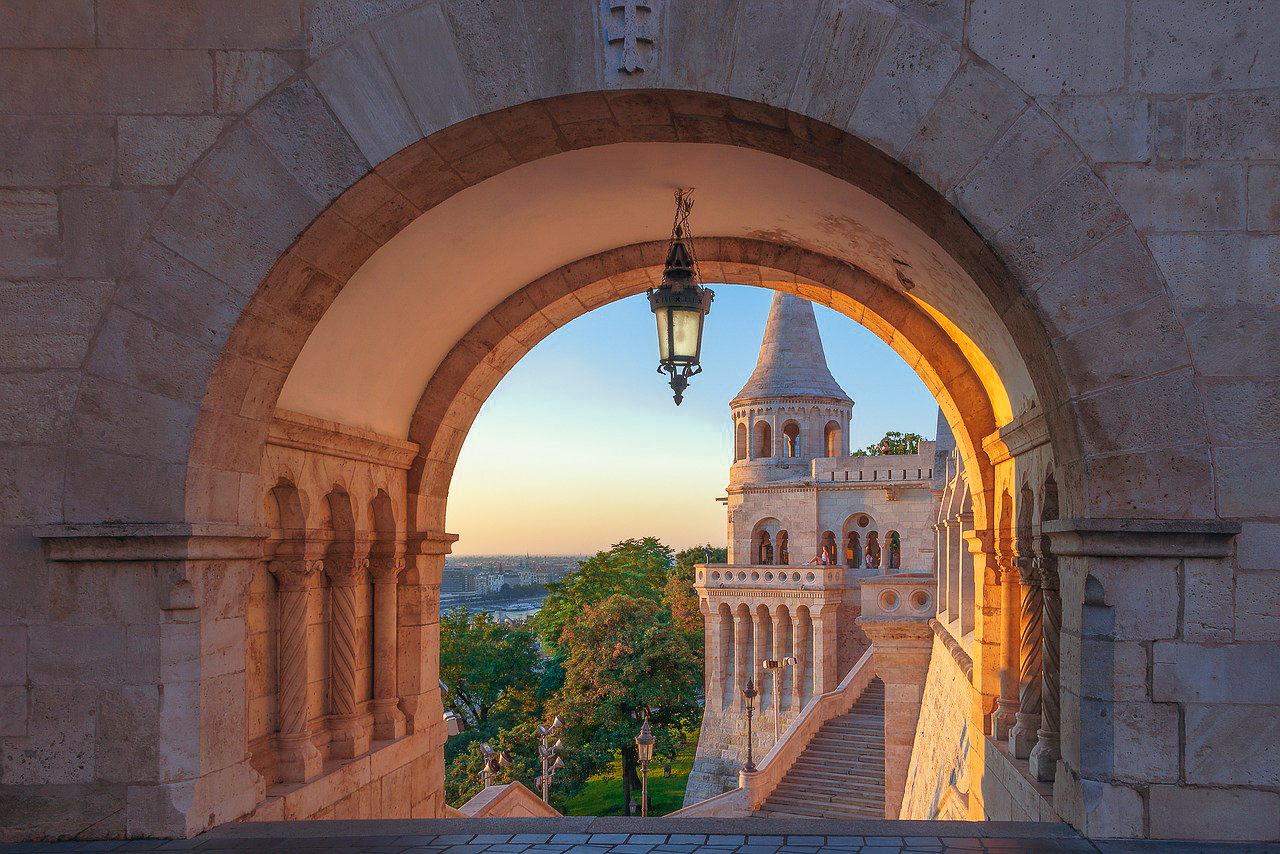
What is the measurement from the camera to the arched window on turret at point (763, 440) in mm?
48156

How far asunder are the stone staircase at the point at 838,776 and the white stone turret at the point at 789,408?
22.0m

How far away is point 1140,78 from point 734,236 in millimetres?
3457

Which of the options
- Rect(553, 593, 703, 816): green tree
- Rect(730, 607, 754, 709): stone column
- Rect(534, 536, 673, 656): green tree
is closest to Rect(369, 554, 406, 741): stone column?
Rect(553, 593, 703, 816): green tree

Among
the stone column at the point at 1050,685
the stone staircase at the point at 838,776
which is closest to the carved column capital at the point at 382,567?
the stone column at the point at 1050,685

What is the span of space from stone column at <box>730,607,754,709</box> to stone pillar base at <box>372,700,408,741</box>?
111 feet

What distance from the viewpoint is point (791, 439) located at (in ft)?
159

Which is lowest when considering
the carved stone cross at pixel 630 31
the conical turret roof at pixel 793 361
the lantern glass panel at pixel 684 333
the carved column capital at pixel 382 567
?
the carved column capital at pixel 382 567

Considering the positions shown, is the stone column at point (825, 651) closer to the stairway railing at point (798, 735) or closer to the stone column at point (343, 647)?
the stairway railing at point (798, 735)

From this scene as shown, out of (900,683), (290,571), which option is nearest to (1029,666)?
(290,571)

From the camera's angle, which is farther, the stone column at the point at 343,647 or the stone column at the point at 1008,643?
the stone column at the point at 343,647

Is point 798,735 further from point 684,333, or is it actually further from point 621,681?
point 684,333

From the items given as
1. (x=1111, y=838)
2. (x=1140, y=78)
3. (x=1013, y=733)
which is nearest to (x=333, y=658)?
(x=1013, y=733)

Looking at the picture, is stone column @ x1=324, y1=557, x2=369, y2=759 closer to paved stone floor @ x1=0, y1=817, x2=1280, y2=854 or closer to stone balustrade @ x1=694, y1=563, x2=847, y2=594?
paved stone floor @ x1=0, y1=817, x2=1280, y2=854

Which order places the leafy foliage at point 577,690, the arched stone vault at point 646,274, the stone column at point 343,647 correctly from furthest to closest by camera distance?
the leafy foliage at point 577,690, the arched stone vault at point 646,274, the stone column at point 343,647
